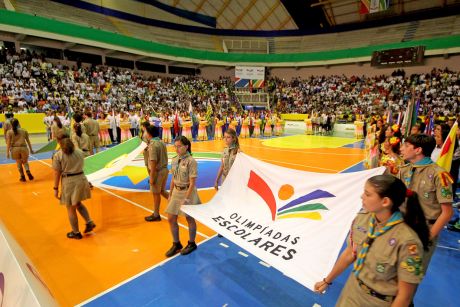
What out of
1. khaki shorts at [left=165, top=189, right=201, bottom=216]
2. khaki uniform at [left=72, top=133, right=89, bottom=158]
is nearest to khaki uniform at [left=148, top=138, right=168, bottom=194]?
khaki shorts at [left=165, top=189, right=201, bottom=216]

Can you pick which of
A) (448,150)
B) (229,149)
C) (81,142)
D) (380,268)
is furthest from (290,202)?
(81,142)

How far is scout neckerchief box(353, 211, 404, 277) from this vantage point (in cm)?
167

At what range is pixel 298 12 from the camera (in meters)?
35.4

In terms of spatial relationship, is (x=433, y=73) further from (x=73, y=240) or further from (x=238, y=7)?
(x=73, y=240)

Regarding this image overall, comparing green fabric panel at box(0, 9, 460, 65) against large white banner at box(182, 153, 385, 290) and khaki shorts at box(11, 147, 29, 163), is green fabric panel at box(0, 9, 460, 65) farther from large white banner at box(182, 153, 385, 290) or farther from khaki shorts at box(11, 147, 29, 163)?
large white banner at box(182, 153, 385, 290)

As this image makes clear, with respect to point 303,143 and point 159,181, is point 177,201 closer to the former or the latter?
point 159,181

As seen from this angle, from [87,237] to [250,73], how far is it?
1112 inches

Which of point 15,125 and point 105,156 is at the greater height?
point 15,125

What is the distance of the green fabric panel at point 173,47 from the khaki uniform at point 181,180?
23363 mm

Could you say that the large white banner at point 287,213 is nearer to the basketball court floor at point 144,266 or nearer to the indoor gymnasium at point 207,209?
the indoor gymnasium at point 207,209

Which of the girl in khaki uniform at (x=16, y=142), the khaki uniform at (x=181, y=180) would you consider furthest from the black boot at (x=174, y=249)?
the girl in khaki uniform at (x=16, y=142)

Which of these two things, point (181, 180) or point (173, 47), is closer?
point (181, 180)

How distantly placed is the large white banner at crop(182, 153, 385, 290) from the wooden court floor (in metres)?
1.16

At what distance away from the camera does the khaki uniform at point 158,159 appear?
16.2 feet
